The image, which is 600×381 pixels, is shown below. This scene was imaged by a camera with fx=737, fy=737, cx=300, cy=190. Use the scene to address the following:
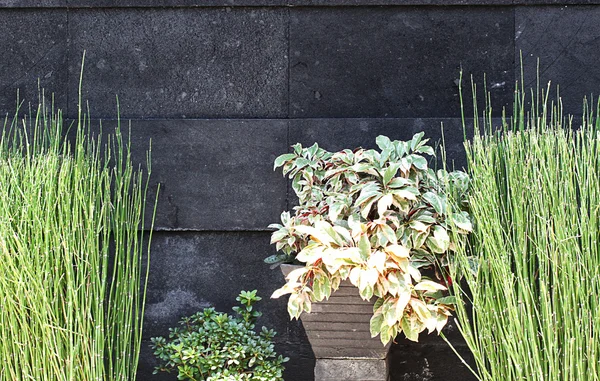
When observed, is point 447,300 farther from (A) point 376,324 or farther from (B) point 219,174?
(B) point 219,174

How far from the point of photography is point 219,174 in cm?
250

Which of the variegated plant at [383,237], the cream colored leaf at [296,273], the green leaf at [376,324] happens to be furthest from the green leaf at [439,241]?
the cream colored leaf at [296,273]

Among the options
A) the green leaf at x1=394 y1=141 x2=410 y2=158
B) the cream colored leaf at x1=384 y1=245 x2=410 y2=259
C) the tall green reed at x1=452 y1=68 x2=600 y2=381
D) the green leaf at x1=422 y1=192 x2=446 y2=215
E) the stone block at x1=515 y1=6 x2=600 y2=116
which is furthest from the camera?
the stone block at x1=515 y1=6 x2=600 y2=116

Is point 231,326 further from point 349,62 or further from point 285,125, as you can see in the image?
point 349,62

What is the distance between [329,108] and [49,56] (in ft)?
3.21

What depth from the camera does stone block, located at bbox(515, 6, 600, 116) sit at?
97.0 inches

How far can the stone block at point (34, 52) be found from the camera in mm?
2529

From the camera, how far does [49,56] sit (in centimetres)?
253

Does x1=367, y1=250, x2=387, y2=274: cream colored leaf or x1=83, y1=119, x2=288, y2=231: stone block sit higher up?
x1=83, y1=119, x2=288, y2=231: stone block

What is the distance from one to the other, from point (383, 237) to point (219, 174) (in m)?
0.81

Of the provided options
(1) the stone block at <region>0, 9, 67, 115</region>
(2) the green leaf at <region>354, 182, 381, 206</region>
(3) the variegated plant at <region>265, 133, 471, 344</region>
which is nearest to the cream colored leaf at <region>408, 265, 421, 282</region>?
(3) the variegated plant at <region>265, 133, 471, 344</region>

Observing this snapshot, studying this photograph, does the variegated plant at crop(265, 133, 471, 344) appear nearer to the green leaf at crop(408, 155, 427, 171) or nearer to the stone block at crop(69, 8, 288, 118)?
the green leaf at crop(408, 155, 427, 171)

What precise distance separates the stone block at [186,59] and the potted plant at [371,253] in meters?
0.50

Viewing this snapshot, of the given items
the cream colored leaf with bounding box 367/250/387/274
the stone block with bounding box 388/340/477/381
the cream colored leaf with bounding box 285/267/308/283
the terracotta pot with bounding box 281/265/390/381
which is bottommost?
the stone block with bounding box 388/340/477/381
